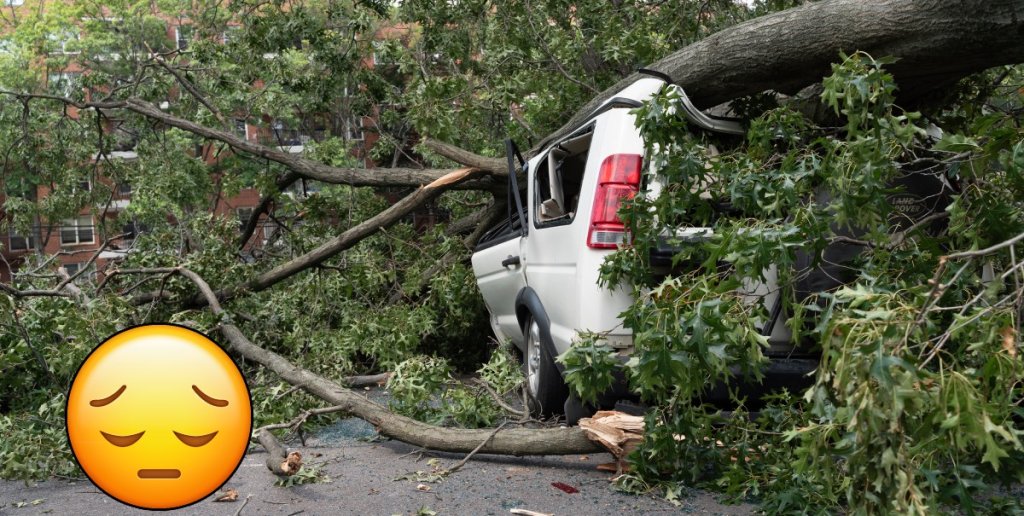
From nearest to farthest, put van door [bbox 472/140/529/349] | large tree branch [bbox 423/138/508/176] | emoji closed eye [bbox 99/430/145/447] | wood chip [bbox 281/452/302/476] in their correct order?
emoji closed eye [bbox 99/430/145/447], wood chip [bbox 281/452/302/476], van door [bbox 472/140/529/349], large tree branch [bbox 423/138/508/176]

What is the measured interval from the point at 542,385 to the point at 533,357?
1.94 ft

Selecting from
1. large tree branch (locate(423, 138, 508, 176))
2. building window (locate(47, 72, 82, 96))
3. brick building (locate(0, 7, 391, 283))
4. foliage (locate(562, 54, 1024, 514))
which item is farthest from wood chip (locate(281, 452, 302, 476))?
building window (locate(47, 72, 82, 96))

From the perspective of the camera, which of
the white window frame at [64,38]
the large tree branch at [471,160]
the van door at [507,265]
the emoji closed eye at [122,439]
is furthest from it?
the white window frame at [64,38]

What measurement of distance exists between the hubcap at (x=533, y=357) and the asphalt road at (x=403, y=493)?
90 cm

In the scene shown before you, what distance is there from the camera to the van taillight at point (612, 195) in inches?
186

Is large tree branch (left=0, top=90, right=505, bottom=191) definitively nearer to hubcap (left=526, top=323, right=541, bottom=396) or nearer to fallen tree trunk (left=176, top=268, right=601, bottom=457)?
hubcap (left=526, top=323, right=541, bottom=396)

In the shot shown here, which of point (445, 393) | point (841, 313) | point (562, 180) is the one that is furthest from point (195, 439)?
point (562, 180)

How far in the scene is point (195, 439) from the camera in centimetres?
286

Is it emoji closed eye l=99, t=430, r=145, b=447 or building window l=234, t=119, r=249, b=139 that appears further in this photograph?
building window l=234, t=119, r=249, b=139

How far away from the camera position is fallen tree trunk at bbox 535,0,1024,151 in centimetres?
394

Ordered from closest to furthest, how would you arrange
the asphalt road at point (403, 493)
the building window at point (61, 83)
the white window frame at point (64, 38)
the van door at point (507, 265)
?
the asphalt road at point (403, 493) → the van door at point (507, 265) → the building window at point (61, 83) → the white window frame at point (64, 38)

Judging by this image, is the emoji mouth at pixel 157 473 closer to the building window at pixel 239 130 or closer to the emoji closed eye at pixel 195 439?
the emoji closed eye at pixel 195 439

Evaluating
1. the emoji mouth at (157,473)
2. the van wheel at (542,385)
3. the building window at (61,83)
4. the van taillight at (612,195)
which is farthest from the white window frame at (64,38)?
the emoji mouth at (157,473)

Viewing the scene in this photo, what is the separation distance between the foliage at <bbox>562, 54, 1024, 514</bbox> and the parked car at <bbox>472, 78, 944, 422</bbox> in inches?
4.5
